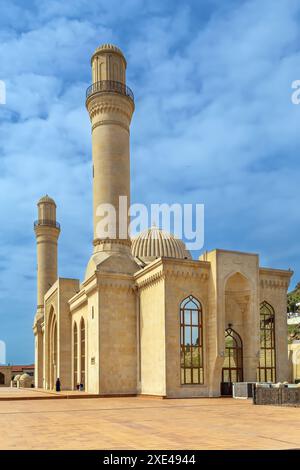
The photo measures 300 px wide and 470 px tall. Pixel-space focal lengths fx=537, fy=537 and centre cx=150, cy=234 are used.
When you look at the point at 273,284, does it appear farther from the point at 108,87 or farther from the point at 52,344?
the point at 52,344

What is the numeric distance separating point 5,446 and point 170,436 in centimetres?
335

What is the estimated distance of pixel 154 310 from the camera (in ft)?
96.1

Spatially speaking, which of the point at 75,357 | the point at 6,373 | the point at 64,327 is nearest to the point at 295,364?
the point at 75,357

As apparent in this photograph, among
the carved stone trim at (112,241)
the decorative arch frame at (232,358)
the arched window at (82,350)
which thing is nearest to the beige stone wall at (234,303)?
the decorative arch frame at (232,358)

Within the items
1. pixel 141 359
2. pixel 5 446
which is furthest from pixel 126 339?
pixel 5 446

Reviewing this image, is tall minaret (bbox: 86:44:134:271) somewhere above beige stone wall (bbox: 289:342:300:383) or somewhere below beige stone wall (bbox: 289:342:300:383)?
above

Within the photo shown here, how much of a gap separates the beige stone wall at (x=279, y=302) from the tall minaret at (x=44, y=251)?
2612 cm

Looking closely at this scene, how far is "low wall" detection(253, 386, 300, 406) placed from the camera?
20.9 metres

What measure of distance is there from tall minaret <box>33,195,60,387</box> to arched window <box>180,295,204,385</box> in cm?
2580

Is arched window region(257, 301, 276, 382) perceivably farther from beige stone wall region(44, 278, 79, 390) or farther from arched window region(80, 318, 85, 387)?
beige stone wall region(44, 278, 79, 390)

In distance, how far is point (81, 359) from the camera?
3678cm

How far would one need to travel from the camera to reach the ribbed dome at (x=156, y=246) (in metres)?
39.3

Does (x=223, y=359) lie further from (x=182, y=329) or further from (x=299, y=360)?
(x=299, y=360)

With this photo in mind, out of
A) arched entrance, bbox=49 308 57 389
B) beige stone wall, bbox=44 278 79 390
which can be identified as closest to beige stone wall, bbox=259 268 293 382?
beige stone wall, bbox=44 278 79 390
